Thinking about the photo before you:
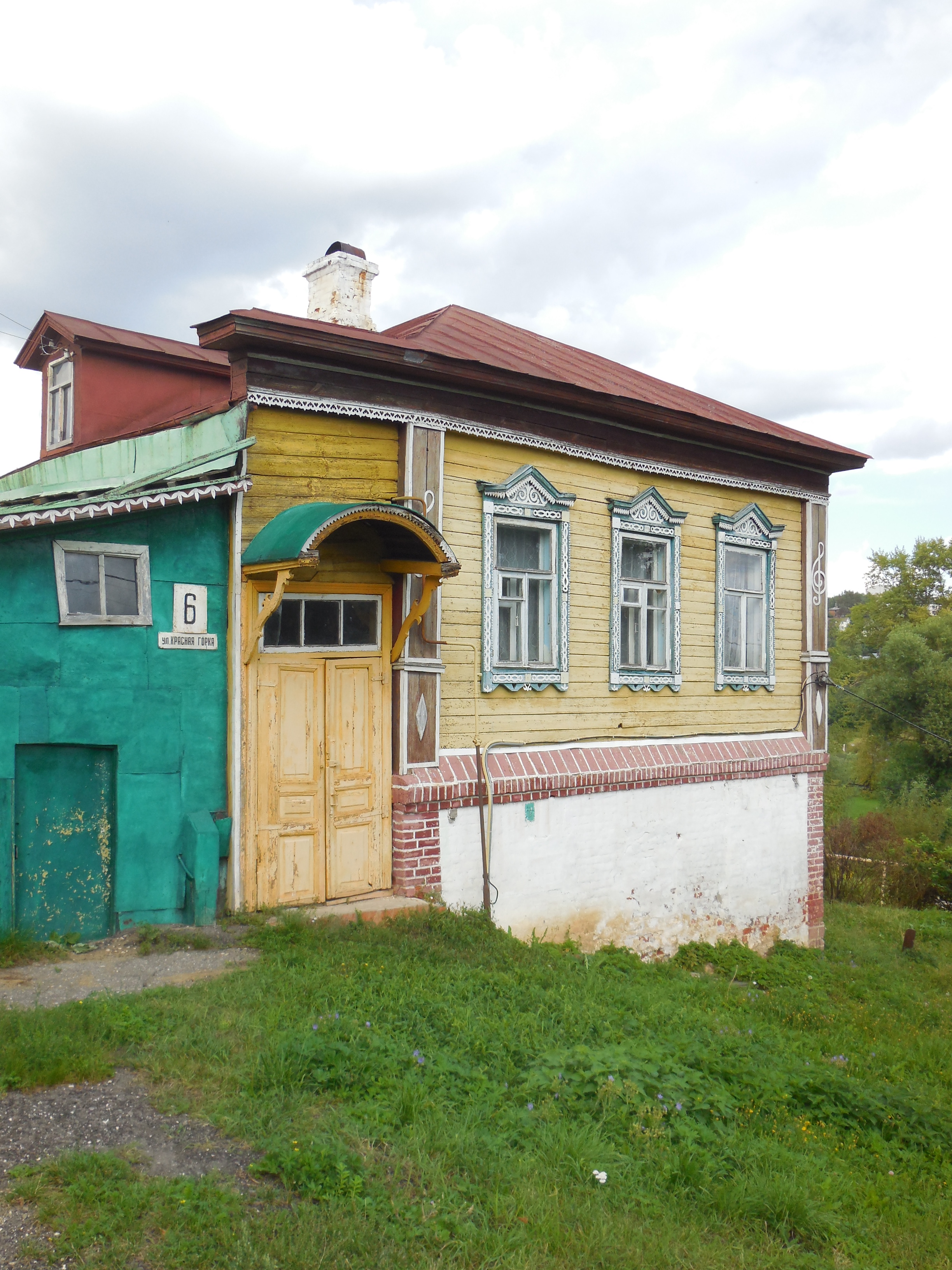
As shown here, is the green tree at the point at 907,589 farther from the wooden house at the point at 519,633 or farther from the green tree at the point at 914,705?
the wooden house at the point at 519,633

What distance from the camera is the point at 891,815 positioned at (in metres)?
26.9

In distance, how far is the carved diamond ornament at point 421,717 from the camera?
8.57 meters

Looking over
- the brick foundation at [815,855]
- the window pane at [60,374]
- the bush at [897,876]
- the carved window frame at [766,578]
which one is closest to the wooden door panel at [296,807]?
the carved window frame at [766,578]

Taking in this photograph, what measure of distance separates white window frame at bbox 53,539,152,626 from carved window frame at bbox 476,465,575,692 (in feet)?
10.2

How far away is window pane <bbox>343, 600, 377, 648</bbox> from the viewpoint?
8.34 meters

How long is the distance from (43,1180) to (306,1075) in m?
1.29

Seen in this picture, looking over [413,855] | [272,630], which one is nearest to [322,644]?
[272,630]

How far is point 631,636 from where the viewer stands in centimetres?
1076

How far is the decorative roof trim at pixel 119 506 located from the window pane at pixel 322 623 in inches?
43.2

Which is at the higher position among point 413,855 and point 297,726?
point 297,726

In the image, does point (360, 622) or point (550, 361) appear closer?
point (360, 622)

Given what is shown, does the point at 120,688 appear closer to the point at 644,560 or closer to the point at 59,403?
the point at 644,560

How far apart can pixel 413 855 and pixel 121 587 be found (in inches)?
127

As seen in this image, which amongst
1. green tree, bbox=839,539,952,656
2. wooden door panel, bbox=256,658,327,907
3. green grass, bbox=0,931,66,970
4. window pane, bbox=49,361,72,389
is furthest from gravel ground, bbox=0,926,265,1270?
green tree, bbox=839,539,952,656
